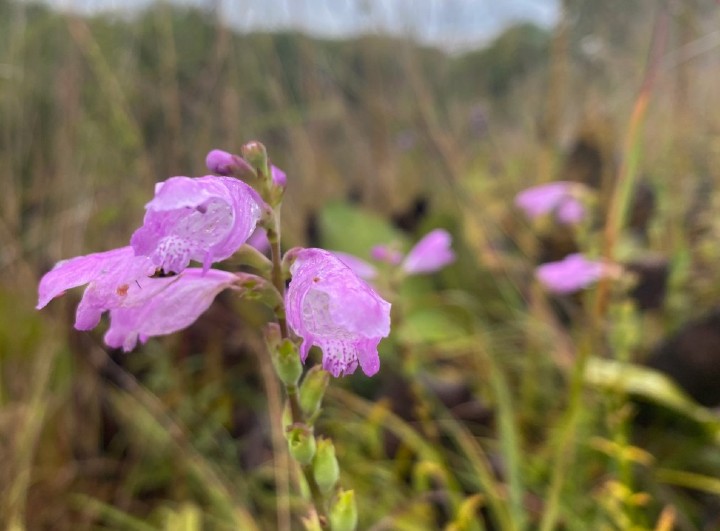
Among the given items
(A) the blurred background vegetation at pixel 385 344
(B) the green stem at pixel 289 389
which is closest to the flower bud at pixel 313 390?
(B) the green stem at pixel 289 389

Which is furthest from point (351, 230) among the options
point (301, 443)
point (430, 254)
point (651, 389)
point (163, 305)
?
point (301, 443)

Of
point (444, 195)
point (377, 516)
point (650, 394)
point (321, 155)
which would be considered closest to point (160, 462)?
point (377, 516)

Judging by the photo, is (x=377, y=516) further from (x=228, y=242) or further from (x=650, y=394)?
(x=228, y=242)

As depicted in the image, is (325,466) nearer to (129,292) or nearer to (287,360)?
(287,360)

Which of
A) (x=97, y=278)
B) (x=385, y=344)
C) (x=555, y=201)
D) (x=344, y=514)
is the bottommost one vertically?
(x=385, y=344)

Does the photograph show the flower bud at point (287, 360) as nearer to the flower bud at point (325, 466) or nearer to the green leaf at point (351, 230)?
the flower bud at point (325, 466)

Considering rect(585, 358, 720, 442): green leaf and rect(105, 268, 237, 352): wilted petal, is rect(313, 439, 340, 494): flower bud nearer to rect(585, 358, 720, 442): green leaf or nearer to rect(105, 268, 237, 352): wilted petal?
rect(105, 268, 237, 352): wilted petal

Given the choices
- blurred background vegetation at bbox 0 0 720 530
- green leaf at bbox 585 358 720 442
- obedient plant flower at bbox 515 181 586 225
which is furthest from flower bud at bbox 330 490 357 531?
obedient plant flower at bbox 515 181 586 225
